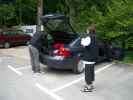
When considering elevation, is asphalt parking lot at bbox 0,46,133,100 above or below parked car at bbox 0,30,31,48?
below

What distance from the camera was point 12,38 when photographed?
71.8 ft

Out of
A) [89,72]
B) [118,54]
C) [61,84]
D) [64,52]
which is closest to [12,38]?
[118,54]

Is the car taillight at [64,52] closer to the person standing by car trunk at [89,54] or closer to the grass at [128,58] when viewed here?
the person standing by car trunk at [89,54]

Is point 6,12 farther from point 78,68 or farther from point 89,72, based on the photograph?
point 89,72

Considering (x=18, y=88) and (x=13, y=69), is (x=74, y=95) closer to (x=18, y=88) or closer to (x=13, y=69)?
(x=18, y=88)

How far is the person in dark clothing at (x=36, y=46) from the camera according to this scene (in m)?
11.6

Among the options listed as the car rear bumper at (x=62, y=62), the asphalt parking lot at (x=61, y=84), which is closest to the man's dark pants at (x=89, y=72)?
the asphalt parking lot at (x=61, y=84)

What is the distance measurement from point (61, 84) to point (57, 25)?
3490 millimetres

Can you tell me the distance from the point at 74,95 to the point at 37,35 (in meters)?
3.63

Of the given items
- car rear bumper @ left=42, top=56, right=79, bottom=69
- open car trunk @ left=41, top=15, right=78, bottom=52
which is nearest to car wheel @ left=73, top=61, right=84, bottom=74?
car rear bumper @ left=42, top=56, right=79, bottom=69

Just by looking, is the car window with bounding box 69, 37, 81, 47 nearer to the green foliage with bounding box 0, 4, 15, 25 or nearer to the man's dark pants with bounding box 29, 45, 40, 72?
the man's dark pants with bounding box 29, 45, 40, 72

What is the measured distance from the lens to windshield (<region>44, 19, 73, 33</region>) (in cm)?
1250

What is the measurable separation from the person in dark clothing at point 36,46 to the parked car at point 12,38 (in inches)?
371

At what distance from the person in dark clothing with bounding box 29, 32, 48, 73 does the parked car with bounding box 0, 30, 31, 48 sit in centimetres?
942
